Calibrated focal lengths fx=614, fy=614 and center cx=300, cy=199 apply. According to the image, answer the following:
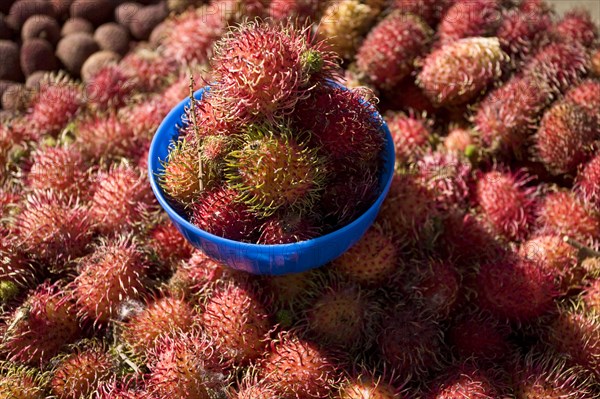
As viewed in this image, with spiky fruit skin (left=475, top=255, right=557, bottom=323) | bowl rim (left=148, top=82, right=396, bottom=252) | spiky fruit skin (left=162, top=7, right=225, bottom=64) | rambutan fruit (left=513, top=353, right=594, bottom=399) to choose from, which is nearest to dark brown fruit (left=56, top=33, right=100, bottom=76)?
spiky fruit skin (left=162, top=7, right=225, bottom=64)

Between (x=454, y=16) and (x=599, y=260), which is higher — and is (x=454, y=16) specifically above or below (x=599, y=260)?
above

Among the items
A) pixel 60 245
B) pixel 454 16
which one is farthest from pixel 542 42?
pixel 60 245

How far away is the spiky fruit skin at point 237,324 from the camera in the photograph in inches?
75.9

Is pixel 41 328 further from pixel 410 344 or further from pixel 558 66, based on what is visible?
pixel 558 66

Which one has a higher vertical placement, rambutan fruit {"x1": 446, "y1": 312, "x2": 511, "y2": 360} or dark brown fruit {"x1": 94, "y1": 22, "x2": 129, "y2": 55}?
rambutan fruit {"x1": 446, "y1": 312, "x2": 511, "y2": 360}

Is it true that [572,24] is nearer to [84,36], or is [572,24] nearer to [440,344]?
[440,344]

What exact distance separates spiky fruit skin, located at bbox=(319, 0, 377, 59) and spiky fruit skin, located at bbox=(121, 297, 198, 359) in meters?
1.41

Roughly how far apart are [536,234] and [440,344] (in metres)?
0.63

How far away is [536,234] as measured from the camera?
7.77ft

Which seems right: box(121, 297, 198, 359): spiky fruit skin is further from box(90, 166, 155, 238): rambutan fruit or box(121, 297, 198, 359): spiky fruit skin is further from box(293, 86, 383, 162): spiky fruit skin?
box(293, 86, 383, 162): spiky fruit skin

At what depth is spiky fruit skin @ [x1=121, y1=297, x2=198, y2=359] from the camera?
1.98 m

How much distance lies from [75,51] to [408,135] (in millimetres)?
1822

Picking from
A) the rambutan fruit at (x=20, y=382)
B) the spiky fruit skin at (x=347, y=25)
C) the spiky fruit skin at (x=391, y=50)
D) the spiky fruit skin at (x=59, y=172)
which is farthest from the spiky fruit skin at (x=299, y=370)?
the spiky fruit skin at (x=347, y=25)

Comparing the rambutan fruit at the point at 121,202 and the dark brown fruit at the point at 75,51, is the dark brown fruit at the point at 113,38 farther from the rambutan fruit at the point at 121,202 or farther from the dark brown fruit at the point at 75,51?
the rambutan fruit at the point at 121,202
